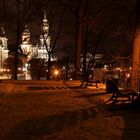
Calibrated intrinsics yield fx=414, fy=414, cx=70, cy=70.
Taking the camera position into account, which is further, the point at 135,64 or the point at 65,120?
the point at 135,64

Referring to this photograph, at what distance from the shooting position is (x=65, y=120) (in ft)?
36.1

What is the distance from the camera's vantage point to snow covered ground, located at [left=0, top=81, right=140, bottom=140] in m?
8.95

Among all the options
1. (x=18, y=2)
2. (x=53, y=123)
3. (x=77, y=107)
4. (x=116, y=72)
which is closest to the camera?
(x=53, y=123)

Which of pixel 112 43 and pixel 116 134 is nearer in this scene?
pixel 116 134

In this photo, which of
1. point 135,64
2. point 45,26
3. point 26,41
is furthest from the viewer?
point 26,41

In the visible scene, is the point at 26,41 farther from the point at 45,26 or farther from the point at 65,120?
the point at 65,120

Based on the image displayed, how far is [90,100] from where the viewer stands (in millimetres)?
16047

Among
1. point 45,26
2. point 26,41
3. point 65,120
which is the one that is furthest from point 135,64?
point 26,41

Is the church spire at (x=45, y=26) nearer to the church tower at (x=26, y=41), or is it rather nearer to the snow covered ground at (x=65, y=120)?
the church tower at (x=26, y=41)

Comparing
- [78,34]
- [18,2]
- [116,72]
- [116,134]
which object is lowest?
[116,134]

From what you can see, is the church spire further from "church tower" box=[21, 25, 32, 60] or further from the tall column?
the tall column

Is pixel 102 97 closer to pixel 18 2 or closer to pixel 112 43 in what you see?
pixel 18 2

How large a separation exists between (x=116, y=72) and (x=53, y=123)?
14375mm

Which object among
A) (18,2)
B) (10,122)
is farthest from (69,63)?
(10,122)
